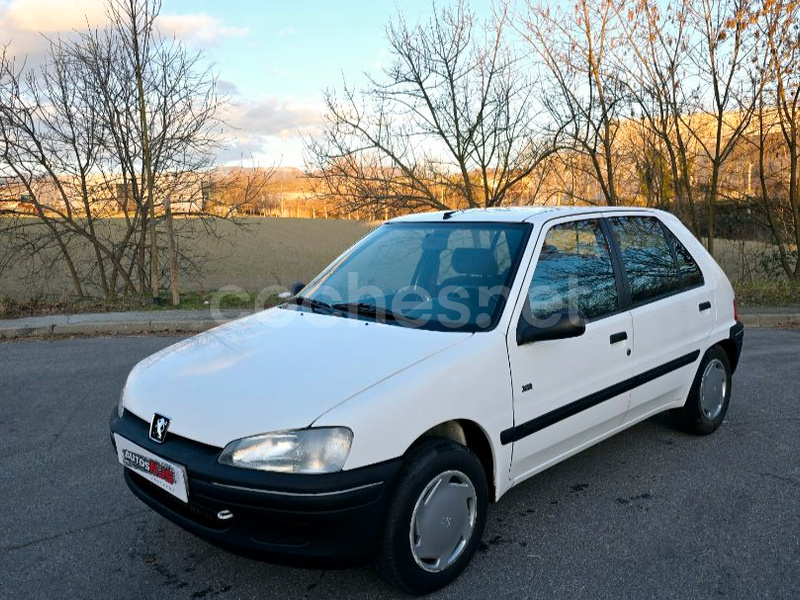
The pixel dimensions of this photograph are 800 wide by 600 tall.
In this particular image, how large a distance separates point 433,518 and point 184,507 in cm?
104

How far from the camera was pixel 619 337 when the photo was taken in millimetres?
3604

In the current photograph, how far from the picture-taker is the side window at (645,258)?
390cm

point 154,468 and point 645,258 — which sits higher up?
point 645,258

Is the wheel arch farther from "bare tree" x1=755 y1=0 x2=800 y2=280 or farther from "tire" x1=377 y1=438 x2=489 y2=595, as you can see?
"bare tree" x1=755 y1=0 x2=800 y2=280

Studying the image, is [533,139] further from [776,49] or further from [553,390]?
[553,390]

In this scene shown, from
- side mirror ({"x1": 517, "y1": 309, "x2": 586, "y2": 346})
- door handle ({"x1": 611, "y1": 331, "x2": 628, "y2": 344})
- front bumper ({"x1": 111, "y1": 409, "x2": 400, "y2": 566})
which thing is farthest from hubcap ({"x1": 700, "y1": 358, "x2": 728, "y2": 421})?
front bumper ({"x1": 111, "y1": 409, "x2": 400, "y2": 566})

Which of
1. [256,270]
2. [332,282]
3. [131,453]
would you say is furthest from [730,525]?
[256,270]

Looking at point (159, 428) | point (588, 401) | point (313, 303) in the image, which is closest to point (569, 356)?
point (588, 401)

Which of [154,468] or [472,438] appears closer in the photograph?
[154,468]

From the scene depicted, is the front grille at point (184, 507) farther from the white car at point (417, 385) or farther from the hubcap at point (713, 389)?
the hubcap at point (713, 389)

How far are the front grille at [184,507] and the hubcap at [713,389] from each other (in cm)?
338

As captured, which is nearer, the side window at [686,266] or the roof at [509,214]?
the roof at [509,214]

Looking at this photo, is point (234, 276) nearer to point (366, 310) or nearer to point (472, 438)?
point (366, 310)

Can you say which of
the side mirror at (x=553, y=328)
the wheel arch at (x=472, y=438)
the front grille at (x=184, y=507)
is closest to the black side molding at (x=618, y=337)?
the side mirror at (x=553, y=328)
